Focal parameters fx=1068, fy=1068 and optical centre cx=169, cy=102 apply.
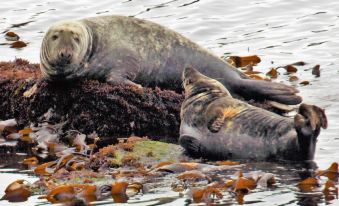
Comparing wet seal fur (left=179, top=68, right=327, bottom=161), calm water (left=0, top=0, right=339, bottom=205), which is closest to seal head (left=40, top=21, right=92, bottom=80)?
wet seal fur (left=179, top=68, right=327, bottom=161)

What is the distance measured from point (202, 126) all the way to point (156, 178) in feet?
4.32

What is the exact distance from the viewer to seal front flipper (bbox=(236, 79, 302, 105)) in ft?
39.7

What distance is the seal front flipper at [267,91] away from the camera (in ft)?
39.7

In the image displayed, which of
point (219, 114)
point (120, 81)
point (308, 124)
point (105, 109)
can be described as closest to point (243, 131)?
point (219, 114)

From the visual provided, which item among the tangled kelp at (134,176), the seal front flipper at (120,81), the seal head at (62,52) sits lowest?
the tangled kelp at (134,176)

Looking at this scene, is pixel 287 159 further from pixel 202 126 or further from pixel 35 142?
pixel 35 142

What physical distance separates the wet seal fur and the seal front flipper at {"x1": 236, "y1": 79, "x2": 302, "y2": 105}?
148cm

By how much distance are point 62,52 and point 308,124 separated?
3.67 meters

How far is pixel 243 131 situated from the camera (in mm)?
9992

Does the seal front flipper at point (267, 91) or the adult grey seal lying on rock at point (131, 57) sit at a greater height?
the adult grey seal lying on rock at point (131, 57)

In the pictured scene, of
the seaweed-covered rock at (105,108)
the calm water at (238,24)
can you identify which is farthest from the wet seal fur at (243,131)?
the calm water at (238,24)

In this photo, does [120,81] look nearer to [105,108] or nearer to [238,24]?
[105,108]

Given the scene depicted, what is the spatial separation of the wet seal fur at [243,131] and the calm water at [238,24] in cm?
293

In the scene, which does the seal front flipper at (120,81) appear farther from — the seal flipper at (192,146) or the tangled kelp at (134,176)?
the seal flipper at (192,146)
